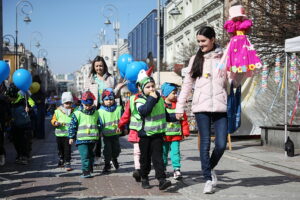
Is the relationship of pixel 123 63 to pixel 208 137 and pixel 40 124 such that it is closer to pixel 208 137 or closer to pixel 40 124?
pixel 208 137

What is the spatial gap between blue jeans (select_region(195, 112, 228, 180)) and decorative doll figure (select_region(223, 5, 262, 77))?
65cm

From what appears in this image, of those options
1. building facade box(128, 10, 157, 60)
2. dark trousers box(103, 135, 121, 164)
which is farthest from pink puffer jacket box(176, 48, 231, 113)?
building facade box(128, 10, 157, 60)

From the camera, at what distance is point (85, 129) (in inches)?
321

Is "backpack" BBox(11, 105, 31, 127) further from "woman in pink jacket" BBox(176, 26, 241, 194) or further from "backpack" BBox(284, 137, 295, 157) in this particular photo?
"backpack" BBox(284, 137, 295, 157)

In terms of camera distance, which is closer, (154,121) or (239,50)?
(239,50)

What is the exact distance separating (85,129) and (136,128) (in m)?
1.40

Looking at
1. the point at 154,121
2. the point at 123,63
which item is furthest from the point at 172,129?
the point at 123,63

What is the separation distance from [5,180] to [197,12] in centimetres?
4336

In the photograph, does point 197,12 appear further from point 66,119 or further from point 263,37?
point 66,119

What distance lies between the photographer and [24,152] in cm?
1023

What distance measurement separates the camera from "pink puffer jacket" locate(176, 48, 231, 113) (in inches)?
252

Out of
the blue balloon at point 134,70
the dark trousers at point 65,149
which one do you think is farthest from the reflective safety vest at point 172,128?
the dark trousers at point 65,149

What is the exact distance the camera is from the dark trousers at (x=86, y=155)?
7.98 metres

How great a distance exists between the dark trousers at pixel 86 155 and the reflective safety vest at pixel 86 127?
13cm
